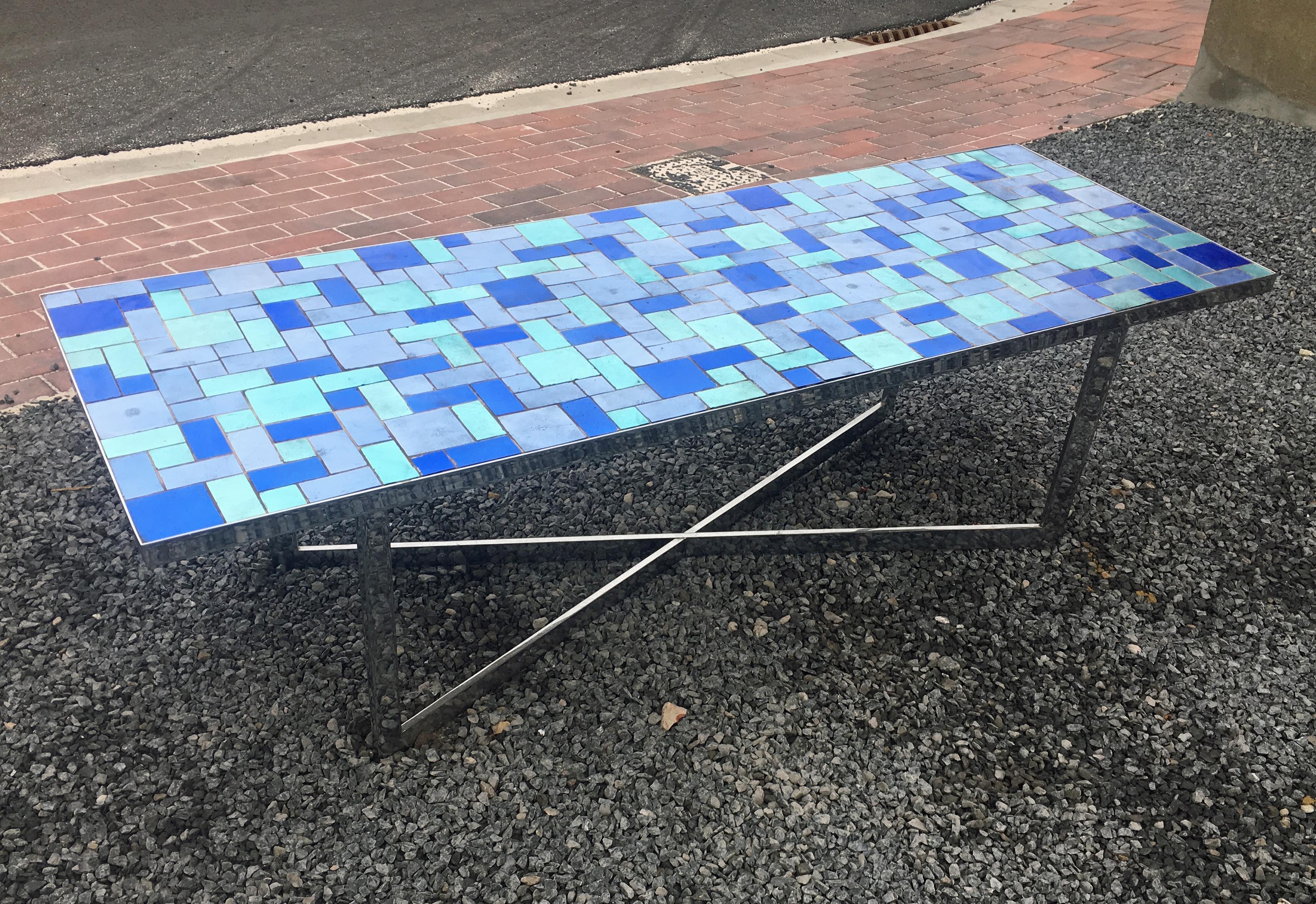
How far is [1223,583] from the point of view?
9.49 feet

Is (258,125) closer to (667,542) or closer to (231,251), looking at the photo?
(231,251)

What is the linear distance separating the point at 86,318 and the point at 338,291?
512mm

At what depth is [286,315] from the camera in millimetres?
2326

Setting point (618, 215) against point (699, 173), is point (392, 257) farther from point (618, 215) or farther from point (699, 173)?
point (699, 173)

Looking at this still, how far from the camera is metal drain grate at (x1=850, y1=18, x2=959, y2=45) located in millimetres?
7453

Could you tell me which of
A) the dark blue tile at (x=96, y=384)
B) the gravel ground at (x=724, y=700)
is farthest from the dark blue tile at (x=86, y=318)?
the gravel ground at (x=724, y=700)

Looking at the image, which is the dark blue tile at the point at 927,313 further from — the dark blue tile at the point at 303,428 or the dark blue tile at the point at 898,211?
the dark blue tile at the point at 303,428

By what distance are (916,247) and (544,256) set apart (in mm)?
916

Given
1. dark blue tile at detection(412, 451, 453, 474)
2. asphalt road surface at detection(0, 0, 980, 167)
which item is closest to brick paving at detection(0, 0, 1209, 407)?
asphalt road surface at detection(0, 0, 980, 167)

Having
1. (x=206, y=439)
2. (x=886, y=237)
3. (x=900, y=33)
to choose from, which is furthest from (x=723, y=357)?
(x=900, y=33)

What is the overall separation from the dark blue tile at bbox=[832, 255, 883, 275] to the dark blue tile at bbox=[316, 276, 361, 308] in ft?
3.66

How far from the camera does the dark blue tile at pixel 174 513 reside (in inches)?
65.6

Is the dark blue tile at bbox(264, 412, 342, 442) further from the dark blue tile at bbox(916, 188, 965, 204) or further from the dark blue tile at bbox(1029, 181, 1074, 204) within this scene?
the dark blue tile at bbox(1029, 181, 1074, 204)

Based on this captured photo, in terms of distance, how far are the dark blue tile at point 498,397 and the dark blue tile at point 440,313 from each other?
0.97 ft
